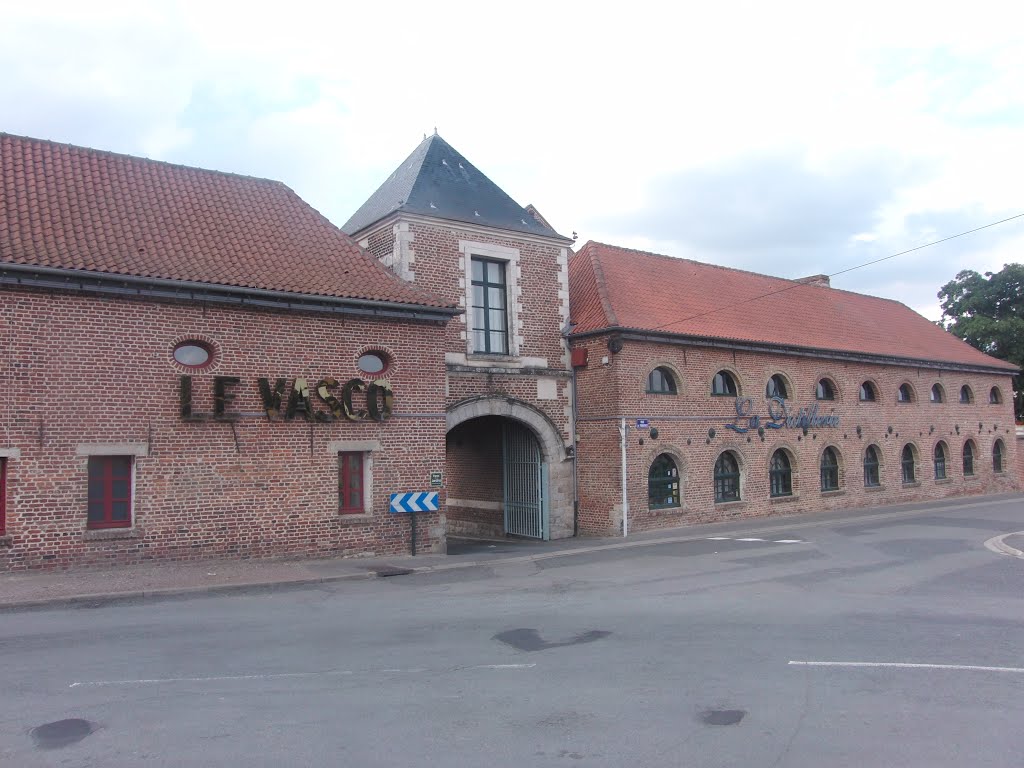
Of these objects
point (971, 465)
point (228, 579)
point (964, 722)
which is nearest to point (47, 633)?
point (228, 579)

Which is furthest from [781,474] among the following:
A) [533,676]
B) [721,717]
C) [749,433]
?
[721,717]

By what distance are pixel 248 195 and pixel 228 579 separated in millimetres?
8311

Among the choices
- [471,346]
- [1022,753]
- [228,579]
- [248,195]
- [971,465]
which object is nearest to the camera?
[1022,753]

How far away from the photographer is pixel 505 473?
69.1ft

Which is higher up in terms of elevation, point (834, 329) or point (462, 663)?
point (834, 329)

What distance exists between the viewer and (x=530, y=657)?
298 inches

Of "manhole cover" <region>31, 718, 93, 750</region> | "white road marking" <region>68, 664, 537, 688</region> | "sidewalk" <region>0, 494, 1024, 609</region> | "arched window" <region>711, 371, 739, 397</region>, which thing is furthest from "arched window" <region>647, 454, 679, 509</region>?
"manhole cover" <region>31, 718, 93, 750</region>

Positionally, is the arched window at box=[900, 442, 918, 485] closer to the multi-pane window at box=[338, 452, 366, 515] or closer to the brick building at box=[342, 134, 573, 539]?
the brick building at box=[342, 134, 573, 539]

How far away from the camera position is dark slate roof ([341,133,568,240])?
1845 centimetres

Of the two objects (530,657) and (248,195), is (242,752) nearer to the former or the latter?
(530,657)

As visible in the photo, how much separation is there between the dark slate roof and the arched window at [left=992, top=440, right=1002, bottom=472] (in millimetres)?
22952

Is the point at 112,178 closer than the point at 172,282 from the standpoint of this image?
No

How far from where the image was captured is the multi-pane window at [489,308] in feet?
61.4

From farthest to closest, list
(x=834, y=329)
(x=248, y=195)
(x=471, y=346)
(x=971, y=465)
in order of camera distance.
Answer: (x=971, y=465) → (x=834, y=329) → (x=471, y=346) → (x=248, y=195)
